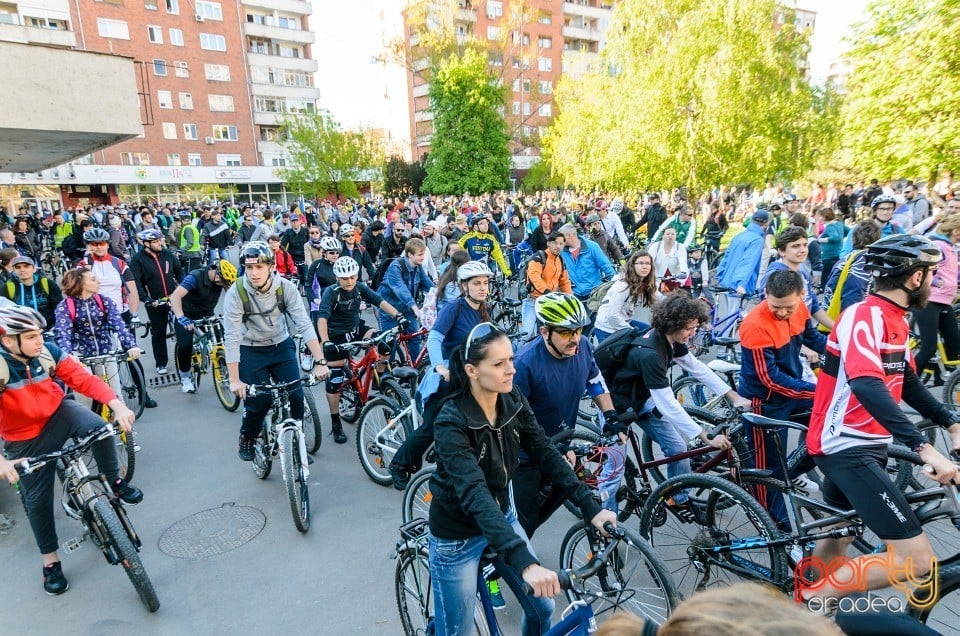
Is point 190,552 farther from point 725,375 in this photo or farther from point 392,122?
point 392,122

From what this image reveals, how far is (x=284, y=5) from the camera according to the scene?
2073 inches

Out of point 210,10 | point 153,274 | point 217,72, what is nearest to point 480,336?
point 153,274

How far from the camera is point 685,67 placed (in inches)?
780

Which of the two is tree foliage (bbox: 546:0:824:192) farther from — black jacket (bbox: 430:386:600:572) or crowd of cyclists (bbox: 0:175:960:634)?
black jacket (bbox: 430:386:600:572)

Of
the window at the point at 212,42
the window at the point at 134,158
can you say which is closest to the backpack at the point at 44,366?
the window at the point at 134,158

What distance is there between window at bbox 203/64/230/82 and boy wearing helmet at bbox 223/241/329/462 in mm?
54520

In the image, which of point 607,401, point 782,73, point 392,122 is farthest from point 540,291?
point 392,122

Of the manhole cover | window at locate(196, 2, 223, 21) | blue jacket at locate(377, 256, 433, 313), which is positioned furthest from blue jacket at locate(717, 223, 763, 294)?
window at locate(196, 2, 223, 21)

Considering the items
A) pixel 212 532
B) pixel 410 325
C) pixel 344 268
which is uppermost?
pixel 344 268

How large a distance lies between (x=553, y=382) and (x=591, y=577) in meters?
1.15

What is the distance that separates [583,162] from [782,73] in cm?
829

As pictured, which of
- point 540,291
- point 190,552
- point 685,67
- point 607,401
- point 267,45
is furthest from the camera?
point 267,45

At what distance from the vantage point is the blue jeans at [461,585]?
2.54 m

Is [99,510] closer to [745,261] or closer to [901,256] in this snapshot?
[901,256]
